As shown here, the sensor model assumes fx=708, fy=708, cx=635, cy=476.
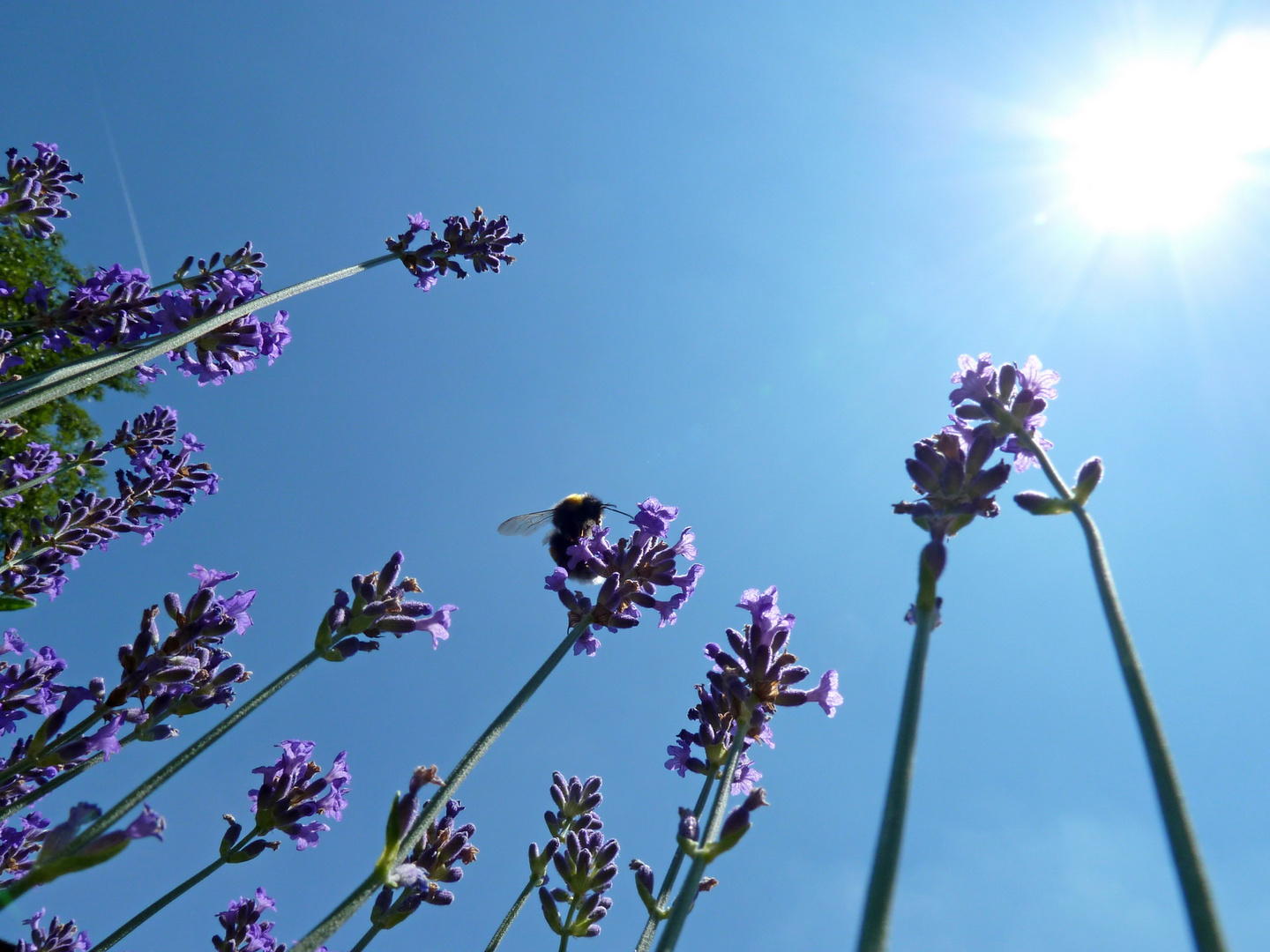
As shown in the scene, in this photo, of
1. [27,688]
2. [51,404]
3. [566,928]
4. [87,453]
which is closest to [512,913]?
[566,928]

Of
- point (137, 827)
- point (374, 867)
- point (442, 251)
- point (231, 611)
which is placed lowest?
point (137, 827)

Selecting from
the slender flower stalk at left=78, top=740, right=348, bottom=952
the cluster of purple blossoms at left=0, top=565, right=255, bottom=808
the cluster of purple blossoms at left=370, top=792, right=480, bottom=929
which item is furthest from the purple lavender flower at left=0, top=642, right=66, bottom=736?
the cluster of purple blossoms at left=370, top=792, right=480, bottom=929

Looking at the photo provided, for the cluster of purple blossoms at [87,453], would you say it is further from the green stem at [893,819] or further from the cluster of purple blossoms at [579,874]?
the green stem at [893,819]

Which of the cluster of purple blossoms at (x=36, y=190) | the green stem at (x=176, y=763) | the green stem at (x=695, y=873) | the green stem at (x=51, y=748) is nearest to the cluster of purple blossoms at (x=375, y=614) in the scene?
the green stem at (x=176, y=763)

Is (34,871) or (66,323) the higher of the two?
(66,323)

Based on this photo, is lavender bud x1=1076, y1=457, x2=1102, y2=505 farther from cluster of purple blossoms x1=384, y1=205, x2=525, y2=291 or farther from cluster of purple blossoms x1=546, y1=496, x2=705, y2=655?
cluster of purple blossoms x1=384, y1=205, x2=525, y2=291

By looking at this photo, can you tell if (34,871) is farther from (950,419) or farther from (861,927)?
(950,419)

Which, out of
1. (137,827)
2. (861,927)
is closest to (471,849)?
(137,827)
